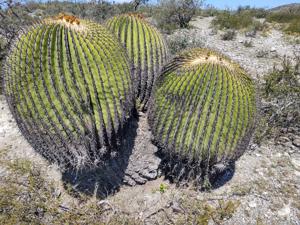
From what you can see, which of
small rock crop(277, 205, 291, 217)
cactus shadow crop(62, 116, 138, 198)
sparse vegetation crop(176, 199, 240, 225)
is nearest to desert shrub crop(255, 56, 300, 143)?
small rock crop(277, 205, 291, 217)

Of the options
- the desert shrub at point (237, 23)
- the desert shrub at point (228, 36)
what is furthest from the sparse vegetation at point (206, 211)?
the desert shrub at point (237, 23)

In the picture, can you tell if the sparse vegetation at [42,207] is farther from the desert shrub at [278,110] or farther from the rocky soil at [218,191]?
the desert shrub at [278,110]

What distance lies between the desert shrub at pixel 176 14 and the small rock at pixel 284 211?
27.7 feet

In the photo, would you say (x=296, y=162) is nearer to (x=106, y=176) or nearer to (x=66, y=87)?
(x=106, y=176)

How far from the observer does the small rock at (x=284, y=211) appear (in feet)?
12.2

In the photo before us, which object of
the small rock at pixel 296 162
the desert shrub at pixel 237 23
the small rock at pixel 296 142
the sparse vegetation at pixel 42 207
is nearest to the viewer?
the sparse vegetation at pixel 42 207

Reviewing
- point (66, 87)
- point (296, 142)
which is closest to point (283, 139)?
point (296, 142)

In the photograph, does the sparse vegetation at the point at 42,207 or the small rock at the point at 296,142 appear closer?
the sparse vegetation at the point at 42,207

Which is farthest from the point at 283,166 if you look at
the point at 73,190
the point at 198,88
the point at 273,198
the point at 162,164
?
the point at 73,190

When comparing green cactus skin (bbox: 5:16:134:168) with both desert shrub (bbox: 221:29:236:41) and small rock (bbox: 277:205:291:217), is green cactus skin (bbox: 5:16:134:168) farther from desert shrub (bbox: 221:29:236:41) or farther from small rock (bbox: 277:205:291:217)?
desert shrub (bbox: 221:29:236:41)

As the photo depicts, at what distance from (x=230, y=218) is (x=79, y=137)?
179cm

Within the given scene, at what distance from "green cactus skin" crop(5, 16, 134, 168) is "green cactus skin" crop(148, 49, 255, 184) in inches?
20.4

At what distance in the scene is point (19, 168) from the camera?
13.8ft

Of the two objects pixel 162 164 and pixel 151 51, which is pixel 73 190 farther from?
pixel 151 51
